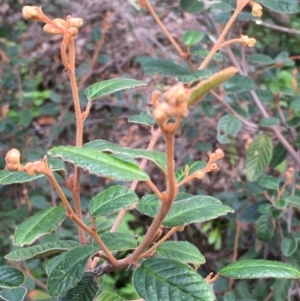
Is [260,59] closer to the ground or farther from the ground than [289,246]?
farther from the ground

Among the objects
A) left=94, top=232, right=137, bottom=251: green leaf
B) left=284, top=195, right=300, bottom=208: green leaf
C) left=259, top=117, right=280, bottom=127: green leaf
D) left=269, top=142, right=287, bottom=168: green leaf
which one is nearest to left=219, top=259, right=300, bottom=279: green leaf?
left=94, top=232, right=137, bottom=251: green leaf

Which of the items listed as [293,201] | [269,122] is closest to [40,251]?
[293,201]

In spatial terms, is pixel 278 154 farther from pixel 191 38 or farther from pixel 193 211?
pixel 193 211

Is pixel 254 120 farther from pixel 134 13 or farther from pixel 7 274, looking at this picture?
pixel 7 274

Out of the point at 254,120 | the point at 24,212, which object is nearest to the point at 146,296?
the point at 24,212

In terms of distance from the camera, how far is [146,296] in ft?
1.85

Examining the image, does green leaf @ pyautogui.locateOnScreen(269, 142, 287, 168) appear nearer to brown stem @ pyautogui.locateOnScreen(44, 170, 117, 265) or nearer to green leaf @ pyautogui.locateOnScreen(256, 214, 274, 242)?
green leaf @ pyautogui.locateOnScreen(256, 214, 274, 242)

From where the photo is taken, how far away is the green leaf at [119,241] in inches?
26.1

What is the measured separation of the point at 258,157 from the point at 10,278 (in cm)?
87

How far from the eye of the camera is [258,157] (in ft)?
4.51

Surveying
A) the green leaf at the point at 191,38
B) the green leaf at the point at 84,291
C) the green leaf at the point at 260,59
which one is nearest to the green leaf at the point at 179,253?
the green leaf at the point at 84,291

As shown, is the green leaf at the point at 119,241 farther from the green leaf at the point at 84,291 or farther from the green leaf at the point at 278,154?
the green leaf at the point at 278,154

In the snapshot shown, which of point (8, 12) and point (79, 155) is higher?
point (79, 155)

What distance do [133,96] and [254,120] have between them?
2.27 feet
